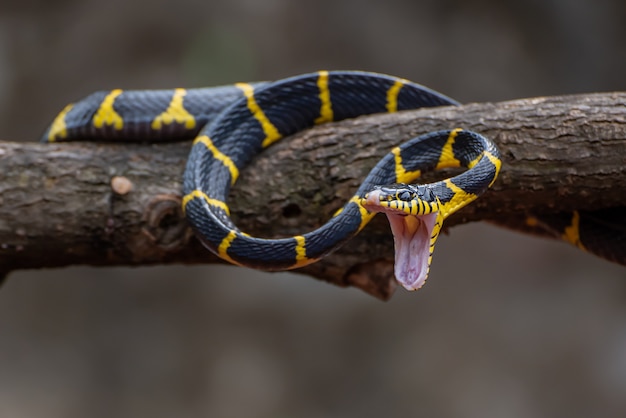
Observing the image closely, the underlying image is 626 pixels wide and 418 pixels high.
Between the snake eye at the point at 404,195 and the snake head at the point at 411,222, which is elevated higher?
the snake eye at the point at 404,195

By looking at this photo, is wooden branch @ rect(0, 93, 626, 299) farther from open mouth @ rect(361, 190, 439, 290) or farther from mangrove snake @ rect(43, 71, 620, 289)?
open mouth @ rect(361, 190, 439, 290)

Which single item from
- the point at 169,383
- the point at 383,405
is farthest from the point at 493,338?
the point at 169,383

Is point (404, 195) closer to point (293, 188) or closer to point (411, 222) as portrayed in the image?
point (411, 222)

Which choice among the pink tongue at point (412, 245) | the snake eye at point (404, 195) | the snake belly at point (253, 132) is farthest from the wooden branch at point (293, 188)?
the snake eye at point (404, 195)

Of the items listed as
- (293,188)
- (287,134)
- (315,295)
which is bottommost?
(315,295)

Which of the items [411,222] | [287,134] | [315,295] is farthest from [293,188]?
[315,295]

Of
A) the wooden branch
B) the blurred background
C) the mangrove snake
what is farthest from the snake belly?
the blurred background

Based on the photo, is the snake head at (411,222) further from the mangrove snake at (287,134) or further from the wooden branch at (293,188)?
the wooden branch at (293,188)

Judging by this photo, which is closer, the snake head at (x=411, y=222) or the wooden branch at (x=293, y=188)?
the snake head at (x=411, y=222)
